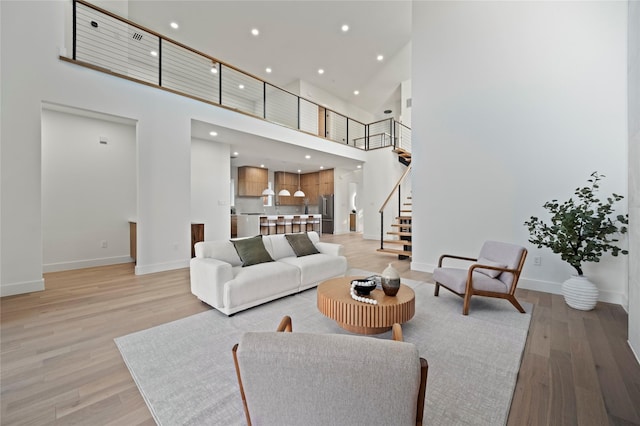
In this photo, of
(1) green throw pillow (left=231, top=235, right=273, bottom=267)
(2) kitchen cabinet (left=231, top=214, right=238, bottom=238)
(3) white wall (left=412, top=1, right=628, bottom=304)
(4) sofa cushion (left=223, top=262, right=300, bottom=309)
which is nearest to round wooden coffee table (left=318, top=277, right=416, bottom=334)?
(4) sofa cushion (left=223, top=262, right=300, bottom=309)

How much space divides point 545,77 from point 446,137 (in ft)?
4.80

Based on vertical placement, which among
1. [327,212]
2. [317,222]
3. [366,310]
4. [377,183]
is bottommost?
[366,310]

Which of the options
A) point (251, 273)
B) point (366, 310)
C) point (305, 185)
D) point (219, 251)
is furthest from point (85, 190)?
point (305, 185)

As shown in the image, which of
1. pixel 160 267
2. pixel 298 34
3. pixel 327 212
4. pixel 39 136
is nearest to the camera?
pixel 39 136

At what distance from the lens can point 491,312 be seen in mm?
3016

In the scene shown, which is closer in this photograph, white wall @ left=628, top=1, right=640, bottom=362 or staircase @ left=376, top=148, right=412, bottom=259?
white wall @ left=628, top=1, right=640, bottom=362

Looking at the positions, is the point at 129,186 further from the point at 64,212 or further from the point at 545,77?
the point at 545,77

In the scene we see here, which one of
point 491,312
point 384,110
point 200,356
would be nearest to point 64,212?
point 200,356

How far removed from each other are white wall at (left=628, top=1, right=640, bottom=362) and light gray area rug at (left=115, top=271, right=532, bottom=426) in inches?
30.9

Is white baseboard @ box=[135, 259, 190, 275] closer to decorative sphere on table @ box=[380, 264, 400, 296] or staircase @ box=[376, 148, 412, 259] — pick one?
decorative sphere on table @ box=[380, 264, 400, 296]

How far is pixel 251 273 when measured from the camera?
3062 mm

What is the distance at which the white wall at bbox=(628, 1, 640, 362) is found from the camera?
7.00ft

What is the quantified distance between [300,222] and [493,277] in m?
7.60

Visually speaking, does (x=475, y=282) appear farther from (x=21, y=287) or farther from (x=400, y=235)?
(x=21, y=287)
